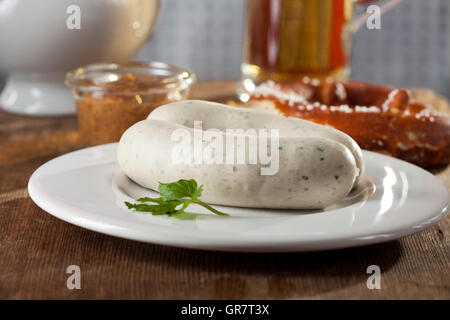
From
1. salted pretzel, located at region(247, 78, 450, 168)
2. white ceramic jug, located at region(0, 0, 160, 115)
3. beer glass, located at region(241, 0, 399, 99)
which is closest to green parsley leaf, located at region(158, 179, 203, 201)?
salted pretzel, located at region(247, 78, 450, 168)

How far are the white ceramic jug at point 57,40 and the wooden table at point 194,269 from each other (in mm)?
731

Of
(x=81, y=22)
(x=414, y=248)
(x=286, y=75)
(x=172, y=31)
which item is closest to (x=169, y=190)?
(x=414, y=248)

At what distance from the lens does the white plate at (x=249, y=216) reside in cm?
75

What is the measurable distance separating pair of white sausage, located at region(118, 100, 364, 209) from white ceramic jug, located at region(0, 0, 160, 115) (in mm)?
721

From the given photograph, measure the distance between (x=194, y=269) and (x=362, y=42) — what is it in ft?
7.88

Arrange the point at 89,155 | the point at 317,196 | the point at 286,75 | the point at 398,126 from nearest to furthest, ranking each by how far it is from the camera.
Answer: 1. the point at 317,196
2. the point at 89,155
3. the point at 398,126
4. the point at 286,75

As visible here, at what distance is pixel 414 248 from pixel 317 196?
15 centimetres

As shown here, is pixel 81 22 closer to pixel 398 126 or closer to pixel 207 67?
pixel 398 126

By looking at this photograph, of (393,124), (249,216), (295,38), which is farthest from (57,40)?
(249,216)

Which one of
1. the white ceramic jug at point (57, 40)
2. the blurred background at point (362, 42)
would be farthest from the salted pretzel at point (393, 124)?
the blurred background at point (362, 42)

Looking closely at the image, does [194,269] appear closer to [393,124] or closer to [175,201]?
[175,201]

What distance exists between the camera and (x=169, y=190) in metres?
0.86

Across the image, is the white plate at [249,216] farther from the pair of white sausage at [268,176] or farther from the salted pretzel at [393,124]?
the salted pretzel at [393,124]

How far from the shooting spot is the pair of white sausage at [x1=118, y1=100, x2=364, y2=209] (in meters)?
0.86
